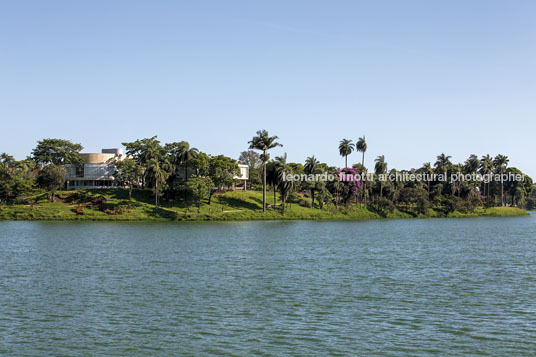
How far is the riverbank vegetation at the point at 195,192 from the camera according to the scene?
125125 millimetres

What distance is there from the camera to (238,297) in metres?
34.8

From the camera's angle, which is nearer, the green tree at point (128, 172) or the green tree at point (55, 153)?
the green tree at point (128, 172)

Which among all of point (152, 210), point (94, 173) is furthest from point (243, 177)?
point (94, 173)

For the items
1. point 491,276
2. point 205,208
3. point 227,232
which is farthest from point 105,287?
point 205,208

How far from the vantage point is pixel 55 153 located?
160 metres

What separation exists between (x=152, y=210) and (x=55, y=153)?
5549cm

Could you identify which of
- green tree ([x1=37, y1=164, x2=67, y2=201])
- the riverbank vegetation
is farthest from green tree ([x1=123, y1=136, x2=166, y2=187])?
green tree ([x1=37, y1=164, x2=67, y2=201])

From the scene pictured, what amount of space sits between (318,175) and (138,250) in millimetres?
88666

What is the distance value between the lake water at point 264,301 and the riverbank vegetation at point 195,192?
6290 cm

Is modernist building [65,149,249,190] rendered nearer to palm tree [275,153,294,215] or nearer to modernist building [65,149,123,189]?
modernist building [65,149,123,189]

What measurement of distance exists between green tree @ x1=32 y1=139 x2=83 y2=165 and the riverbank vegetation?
0.31 metres

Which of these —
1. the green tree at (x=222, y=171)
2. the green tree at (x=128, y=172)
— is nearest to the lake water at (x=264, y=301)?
the green tree at (x=222, y=171)

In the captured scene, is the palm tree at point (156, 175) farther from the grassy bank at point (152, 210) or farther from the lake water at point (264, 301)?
the lake water at point (264, 301)

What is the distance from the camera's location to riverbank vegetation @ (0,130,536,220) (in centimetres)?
12512
